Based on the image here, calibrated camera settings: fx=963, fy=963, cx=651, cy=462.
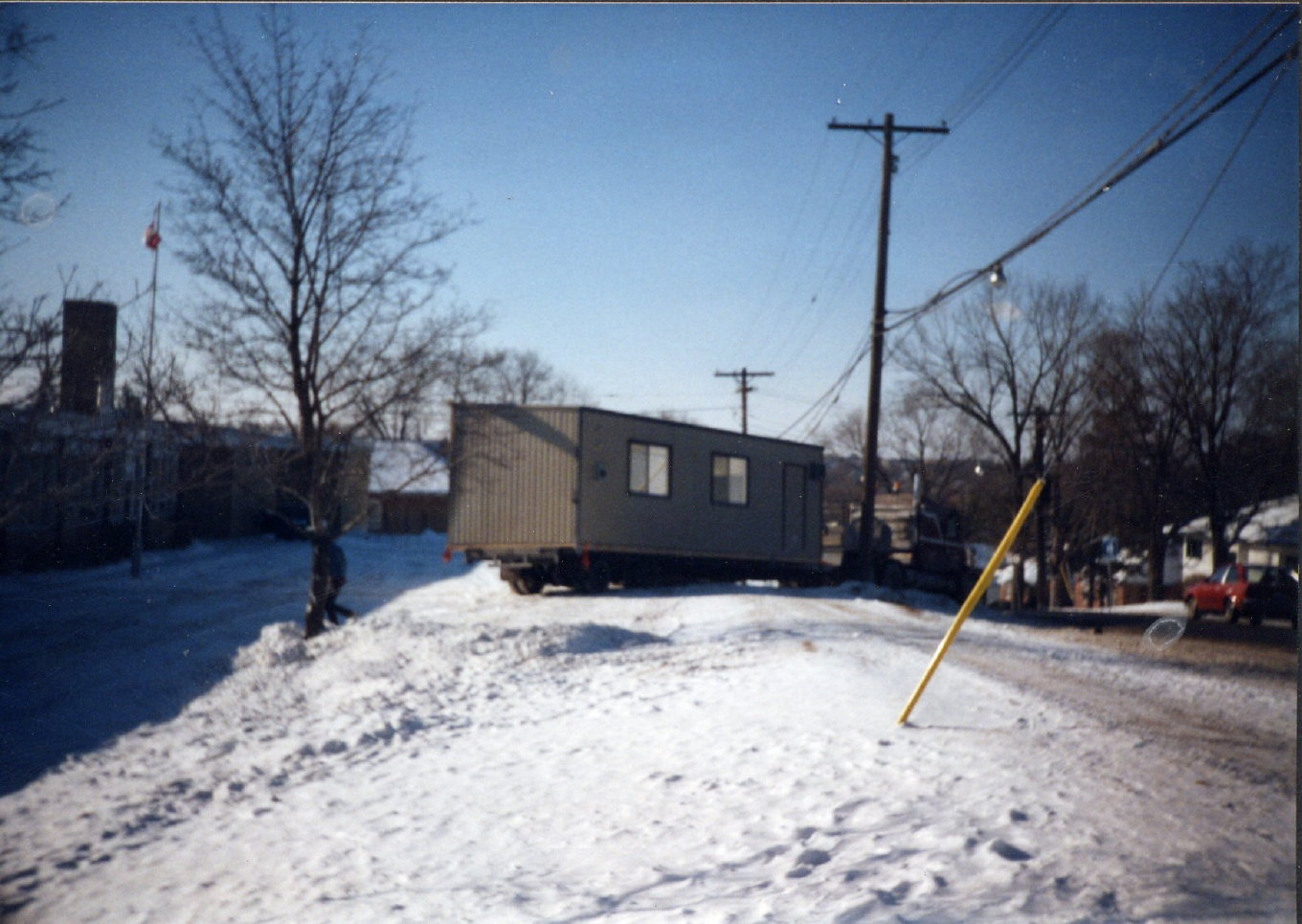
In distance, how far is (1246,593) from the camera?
1789 centimetres

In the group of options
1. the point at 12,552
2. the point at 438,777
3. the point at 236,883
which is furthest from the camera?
the point at 12,552

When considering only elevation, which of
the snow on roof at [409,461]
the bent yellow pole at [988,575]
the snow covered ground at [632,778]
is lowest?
the snow covered ground at [632,778]

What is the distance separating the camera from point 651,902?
4.01 m

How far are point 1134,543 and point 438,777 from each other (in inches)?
392

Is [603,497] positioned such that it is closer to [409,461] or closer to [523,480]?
[523,480]

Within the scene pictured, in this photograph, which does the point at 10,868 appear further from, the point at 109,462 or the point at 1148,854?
the point at 1148,854

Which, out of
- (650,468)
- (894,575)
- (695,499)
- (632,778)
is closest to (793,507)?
(695,499)

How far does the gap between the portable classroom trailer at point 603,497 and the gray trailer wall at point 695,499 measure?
24mm

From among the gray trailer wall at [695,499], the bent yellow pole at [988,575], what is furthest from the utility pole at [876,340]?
the bent yellow pole at [988,575]

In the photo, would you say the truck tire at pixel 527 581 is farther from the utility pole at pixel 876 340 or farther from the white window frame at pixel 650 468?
the utility pole at pixel 876 340

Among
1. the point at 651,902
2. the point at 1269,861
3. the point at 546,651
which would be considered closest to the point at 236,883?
the point at 651,902

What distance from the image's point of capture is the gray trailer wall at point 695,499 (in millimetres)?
17031

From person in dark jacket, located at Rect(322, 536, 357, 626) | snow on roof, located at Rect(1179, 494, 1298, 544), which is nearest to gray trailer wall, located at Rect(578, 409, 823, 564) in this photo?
person in dark jacket, located at Rect(322, 536, 357, 626)

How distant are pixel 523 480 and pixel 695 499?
11.9ft
